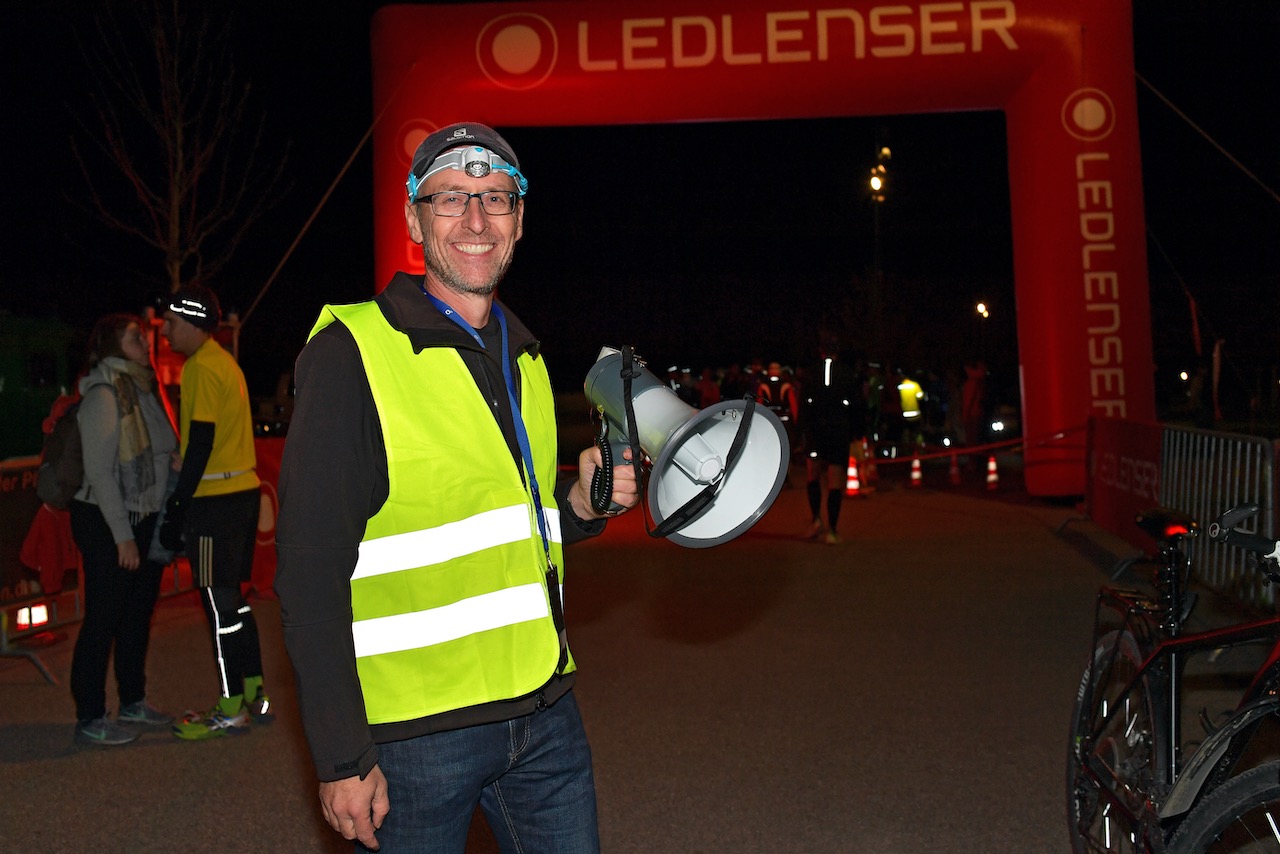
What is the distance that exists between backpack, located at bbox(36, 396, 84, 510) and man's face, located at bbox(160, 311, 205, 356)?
2.04 ft

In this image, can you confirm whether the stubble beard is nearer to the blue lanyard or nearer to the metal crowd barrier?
the blue lanyard

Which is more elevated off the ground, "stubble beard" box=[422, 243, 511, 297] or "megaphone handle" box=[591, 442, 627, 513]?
"stubble beard" box=[422, 243, 511, 297]

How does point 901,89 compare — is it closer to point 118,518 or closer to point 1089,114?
point 1089,114

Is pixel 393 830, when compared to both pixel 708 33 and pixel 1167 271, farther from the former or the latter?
pixel 1167 271

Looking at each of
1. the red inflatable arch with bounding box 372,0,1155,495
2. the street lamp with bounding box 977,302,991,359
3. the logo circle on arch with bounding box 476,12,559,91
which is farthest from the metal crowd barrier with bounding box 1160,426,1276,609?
the street lamp with bounding box 977,302,991,359

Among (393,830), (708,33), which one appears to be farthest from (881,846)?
(708,33)

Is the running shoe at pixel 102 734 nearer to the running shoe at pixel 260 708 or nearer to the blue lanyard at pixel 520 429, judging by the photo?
the running shoe at pixel 260 708

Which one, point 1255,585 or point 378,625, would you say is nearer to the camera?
point 378,625

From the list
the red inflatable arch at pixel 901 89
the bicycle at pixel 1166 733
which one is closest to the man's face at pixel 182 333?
the bicycle at pixel 1166 733

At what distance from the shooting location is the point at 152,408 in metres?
6.05

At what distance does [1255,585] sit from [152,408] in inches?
243

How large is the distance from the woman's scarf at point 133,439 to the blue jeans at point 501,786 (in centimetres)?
391

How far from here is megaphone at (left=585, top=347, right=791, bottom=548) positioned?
91.5 inches

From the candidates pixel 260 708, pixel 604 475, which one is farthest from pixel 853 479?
pixel 604 475
